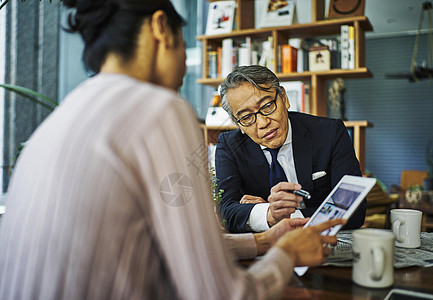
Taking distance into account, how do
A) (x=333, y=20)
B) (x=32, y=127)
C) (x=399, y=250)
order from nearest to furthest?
(x=399, y=250) < (x=32, y=127) < (x=333, y=20)

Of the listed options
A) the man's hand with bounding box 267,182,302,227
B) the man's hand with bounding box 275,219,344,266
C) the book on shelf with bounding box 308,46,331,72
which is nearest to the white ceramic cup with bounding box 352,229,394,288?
the man's hand with bounding box 275,219,344,266

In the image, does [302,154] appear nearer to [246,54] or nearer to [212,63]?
[246,54]

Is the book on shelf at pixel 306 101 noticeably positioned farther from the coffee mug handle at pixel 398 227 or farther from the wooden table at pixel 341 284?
the wooden table at pixel 341 284

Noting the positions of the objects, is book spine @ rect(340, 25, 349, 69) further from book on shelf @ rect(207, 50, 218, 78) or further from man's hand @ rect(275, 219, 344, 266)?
man's hand @ rect(275, 219, 344, 266)

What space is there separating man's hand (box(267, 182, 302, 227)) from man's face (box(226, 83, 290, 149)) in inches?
16.4

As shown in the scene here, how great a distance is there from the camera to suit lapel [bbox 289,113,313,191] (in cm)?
165

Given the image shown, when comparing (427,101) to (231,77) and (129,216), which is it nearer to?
(231,77)

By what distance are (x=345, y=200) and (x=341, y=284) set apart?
20 centimetres

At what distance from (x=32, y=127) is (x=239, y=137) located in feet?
5.73

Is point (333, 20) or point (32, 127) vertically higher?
point (333, 20)

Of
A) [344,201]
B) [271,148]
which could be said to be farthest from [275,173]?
[344,201]

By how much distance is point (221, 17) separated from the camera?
3.66 metres

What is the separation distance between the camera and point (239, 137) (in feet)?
6.04

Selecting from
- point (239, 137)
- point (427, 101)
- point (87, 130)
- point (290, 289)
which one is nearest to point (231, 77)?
point (239, 137)
